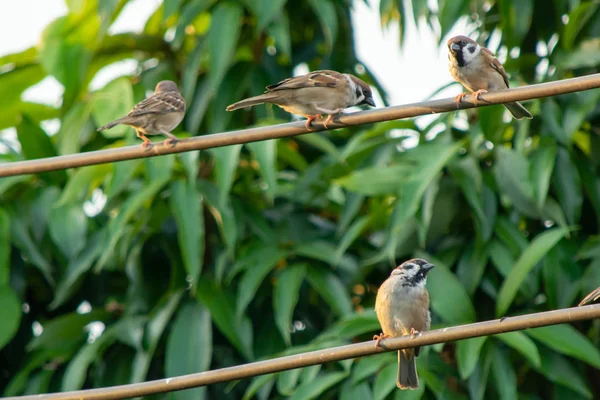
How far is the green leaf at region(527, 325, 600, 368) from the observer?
7.22m

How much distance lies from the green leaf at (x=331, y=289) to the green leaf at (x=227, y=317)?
558 mm

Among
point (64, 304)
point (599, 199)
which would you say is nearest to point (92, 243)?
point (64, 304)

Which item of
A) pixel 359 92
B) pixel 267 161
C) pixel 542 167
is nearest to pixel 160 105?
pixel 267 161

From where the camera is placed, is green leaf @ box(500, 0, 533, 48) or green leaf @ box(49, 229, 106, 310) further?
green leaf @ box(500, 0, 533, 48)

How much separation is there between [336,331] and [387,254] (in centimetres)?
72

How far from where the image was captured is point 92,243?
28.1 ft

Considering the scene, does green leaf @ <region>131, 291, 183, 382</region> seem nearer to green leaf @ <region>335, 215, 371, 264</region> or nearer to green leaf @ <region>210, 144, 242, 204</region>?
green leaf @ <region>210, 144, 242, 204</region>

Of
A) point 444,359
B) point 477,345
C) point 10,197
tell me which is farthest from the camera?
point 10,197

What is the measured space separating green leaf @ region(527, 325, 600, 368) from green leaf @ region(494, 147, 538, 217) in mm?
941

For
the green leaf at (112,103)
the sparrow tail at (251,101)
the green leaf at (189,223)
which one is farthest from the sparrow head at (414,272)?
the green leaf at (112,103)

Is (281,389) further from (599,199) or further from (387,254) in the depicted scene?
(599,199)

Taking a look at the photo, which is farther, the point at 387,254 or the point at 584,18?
the point at 584,18

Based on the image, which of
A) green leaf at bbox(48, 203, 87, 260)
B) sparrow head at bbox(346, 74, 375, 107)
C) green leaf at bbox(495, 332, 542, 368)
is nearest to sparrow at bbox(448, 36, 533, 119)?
sparrow head at bbox(346, 74, 375, 107)

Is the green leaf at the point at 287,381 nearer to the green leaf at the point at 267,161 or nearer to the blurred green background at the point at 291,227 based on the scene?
the blurred green background at the point at 291,227
